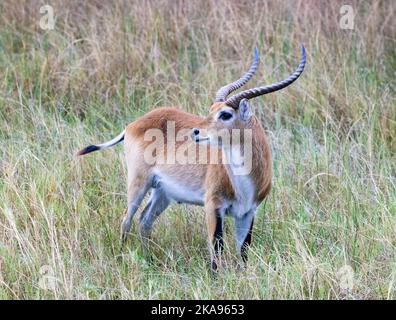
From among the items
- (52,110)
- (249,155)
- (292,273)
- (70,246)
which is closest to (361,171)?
(249,155)

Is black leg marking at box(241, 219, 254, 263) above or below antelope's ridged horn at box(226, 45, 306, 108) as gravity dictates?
below

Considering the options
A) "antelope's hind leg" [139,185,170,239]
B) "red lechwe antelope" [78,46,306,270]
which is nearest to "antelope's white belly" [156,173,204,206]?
"red lechwe antelope" [78,46,306,270]

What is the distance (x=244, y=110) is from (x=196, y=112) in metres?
1.91

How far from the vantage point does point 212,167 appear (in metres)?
5.89

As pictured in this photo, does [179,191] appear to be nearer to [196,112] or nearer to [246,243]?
[246,243]

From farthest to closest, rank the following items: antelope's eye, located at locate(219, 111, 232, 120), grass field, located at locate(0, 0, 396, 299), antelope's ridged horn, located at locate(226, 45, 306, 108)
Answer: antelope's eye, located at locate(219, 111, 232, 120)
antelope's ridged horn, located at locate(226, 45, 306, 108)
grass field, located at locate(0, 0, 396, 299)

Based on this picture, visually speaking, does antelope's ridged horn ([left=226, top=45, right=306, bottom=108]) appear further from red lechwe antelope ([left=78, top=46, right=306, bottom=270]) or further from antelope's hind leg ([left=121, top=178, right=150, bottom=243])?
antelope's hind leg ([left=121, top=178, right=150, bottom=243])

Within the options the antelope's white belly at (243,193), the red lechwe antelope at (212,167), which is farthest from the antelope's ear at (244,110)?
the antelope's white belly at (243,193)

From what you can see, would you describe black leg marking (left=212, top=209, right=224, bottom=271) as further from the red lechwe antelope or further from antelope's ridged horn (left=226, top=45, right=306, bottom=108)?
antelope's ridged horn (left=226, top=45, right=306, bottom=108)

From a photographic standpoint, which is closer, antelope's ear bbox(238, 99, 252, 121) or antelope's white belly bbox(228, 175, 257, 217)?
antelope's ear bbox(238, 99, 252, 121)

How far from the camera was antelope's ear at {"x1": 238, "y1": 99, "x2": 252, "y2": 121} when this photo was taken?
559 cm

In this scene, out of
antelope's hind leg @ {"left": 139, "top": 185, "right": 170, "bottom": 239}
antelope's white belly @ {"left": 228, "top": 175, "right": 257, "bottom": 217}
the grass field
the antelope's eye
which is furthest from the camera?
antelope's hind leg @ {"left": 139, "top": 185, "right": 170, "bottom": 239}

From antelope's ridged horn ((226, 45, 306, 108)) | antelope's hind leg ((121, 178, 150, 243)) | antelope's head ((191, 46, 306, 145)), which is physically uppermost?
antelope's ridged horn ((226, 45, 306, 108))

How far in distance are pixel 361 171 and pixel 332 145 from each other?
48 cm
